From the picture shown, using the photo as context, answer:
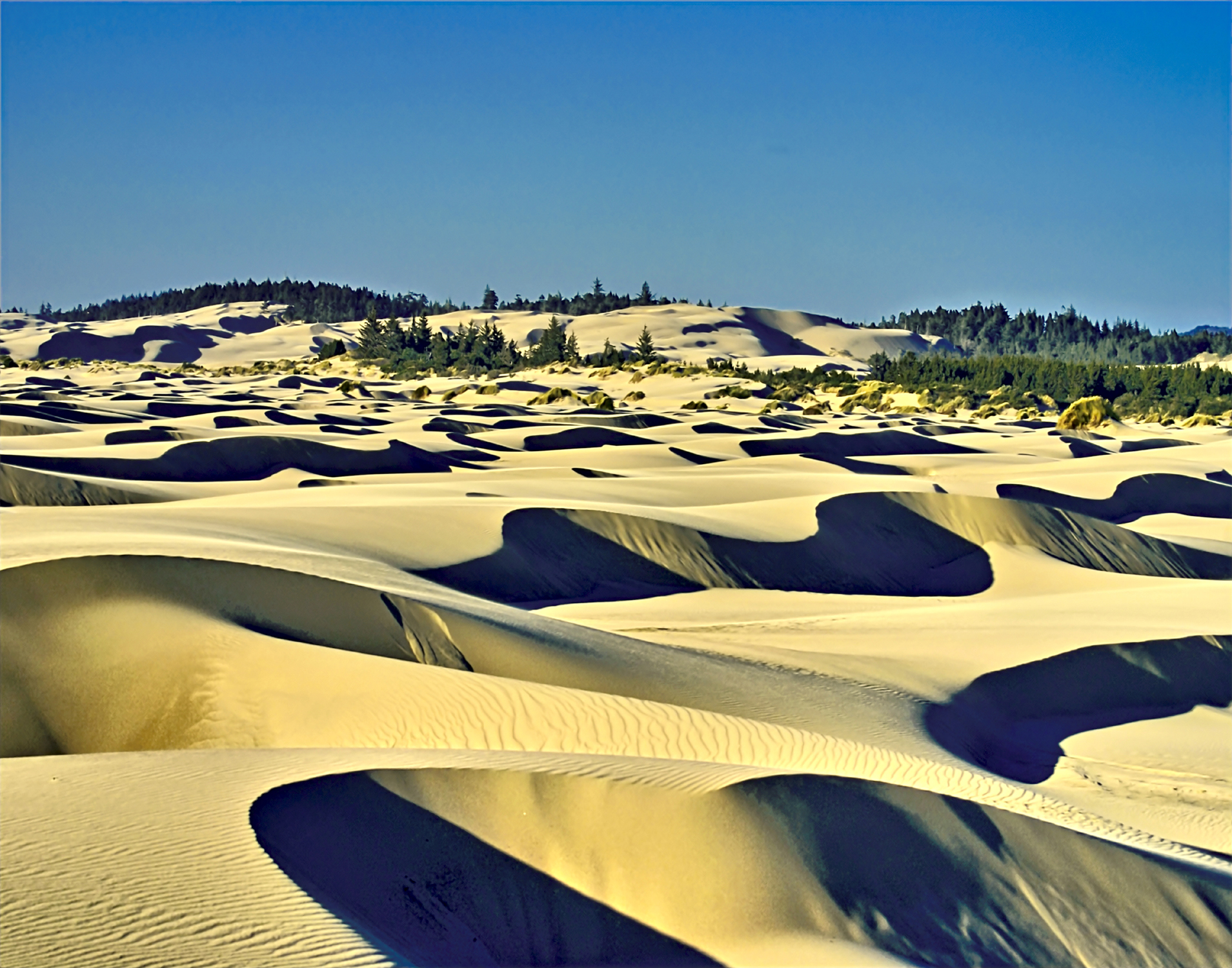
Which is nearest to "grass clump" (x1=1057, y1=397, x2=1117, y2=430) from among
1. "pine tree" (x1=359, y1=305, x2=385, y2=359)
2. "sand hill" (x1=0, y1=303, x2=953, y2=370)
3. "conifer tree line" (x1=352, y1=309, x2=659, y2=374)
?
"conifer tree line" (x1=352, y1=309, x2=659, y2=374)

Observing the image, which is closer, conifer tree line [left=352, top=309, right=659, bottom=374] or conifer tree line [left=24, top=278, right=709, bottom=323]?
conifer tree line [left=352, top=309, right=659, bottom=374]

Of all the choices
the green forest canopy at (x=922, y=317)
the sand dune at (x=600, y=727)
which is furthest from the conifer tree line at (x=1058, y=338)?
the sand dune at (x=600, y=727)

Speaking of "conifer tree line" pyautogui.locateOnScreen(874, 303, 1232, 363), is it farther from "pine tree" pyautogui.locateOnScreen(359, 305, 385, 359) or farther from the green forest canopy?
"pine tree" pyautogui.locateOnScreen(359, 305, 385, 359)

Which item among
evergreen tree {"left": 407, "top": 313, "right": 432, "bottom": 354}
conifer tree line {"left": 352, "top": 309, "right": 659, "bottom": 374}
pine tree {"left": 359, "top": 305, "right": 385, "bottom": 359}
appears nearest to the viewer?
conifer tree line {"left": 352, "top": 309, "right": 659, "bottom": 374}

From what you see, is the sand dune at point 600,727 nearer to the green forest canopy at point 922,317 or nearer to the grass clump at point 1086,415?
the grass clump at point 1086,415

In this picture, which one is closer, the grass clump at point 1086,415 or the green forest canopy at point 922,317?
the grass clump at point 1086,415

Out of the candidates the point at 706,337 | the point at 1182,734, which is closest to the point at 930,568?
the point at 1182,734

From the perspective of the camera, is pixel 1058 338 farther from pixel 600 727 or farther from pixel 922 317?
pixel 600 727
